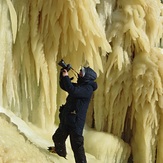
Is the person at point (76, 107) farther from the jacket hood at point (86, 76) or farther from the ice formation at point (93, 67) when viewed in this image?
the ice formation at point (93, 67)

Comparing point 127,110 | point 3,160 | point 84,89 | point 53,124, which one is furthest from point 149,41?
point 3,160

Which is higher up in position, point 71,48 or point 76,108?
point 71,48

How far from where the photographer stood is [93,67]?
6.06m

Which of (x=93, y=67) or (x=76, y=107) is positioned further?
(x=93, y=67)

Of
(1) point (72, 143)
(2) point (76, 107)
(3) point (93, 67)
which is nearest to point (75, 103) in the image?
(2) point (76, 107)

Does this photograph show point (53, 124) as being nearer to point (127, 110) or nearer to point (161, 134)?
point (127, 110)

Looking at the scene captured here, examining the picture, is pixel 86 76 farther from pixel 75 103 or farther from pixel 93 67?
pixel 93 67

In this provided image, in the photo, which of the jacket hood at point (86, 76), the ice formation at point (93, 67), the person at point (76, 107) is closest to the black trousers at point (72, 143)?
the person at point (76, 107)

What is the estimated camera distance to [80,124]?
14.1 ft

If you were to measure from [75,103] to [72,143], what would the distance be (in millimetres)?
423

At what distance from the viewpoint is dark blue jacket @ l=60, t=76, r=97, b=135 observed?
426 centimetres

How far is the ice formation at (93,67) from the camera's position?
5.16 m

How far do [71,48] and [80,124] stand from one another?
1690 mm

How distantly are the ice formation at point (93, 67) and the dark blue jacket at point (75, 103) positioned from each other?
41 centimetres
